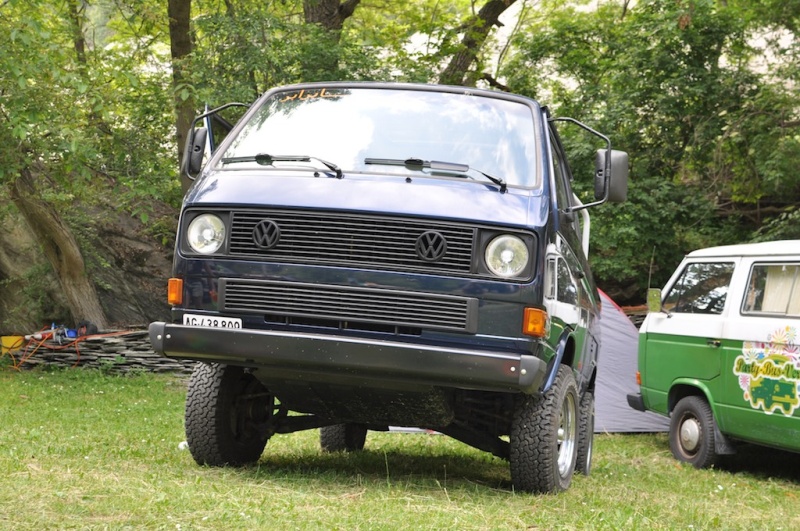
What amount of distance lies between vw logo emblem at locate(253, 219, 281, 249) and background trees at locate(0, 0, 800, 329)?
769cm

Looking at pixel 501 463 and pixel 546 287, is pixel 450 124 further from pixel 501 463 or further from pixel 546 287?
pixel 501 463

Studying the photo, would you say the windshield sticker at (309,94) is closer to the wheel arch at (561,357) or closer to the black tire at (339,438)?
the wheel arch at (561,357)

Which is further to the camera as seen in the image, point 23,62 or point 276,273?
point 23,62

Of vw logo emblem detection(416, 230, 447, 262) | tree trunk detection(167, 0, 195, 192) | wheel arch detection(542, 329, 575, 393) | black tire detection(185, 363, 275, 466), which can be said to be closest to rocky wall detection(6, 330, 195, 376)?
tree trunk detection(167, 0, 195, 192)

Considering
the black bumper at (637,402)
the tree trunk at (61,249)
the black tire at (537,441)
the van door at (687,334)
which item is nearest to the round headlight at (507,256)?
the black tire at (537,441)

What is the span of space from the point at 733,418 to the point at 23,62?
860 centimetres

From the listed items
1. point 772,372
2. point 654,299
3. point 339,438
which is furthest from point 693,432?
point 339,438

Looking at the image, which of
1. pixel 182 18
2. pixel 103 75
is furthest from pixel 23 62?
pixel 182 18

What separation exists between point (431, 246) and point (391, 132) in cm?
114

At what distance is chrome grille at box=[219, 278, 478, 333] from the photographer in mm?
5309

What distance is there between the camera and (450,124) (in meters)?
6.30

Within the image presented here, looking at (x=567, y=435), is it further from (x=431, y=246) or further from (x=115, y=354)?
(x=115, y=354)

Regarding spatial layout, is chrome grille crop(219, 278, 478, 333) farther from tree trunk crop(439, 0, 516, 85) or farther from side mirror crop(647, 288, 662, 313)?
tree trunk crop(439, 0, 516, 85)

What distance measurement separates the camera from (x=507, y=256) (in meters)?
5.39
